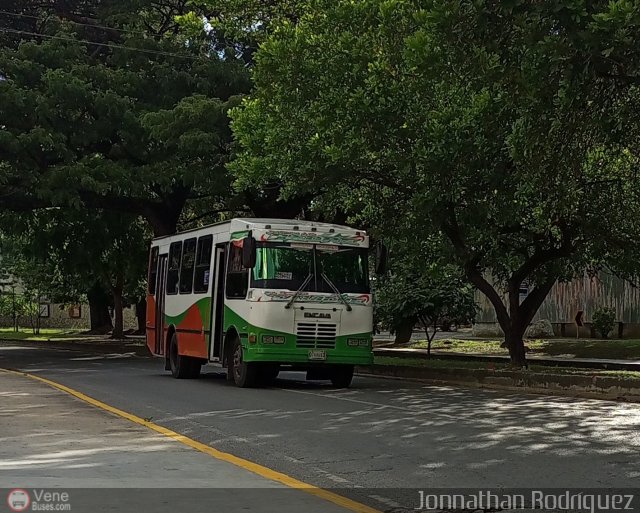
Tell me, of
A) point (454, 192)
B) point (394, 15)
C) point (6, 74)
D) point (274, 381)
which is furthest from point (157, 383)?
point (6, 74)

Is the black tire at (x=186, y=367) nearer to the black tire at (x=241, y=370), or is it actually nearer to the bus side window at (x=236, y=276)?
the black tire at (x=241, y=370)

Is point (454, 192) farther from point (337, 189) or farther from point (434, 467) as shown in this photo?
point (434, 467)

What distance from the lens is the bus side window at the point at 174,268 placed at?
74.9 feet

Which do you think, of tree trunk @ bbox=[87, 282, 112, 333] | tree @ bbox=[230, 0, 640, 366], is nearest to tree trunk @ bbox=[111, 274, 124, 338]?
tree trunk @ bbox=[87, 282, 112, 333]

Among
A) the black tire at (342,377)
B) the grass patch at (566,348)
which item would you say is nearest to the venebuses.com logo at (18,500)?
the black tire at (342,377)

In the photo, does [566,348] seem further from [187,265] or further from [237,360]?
[237,360]

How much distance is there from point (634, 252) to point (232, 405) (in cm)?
1087

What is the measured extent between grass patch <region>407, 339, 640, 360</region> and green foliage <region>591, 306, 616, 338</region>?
239cm

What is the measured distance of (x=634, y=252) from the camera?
21.7m

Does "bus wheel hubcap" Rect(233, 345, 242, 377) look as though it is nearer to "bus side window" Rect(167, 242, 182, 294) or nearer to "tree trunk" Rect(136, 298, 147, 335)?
"bus side window" Rect(167, 242, 182, 294)

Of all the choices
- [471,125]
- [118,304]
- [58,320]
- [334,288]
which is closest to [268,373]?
[334,288]

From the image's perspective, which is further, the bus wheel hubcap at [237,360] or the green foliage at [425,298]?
the green foliage at [425,298]

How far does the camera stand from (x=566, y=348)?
3272 cm

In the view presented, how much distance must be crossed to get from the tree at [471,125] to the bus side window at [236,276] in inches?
87.6
